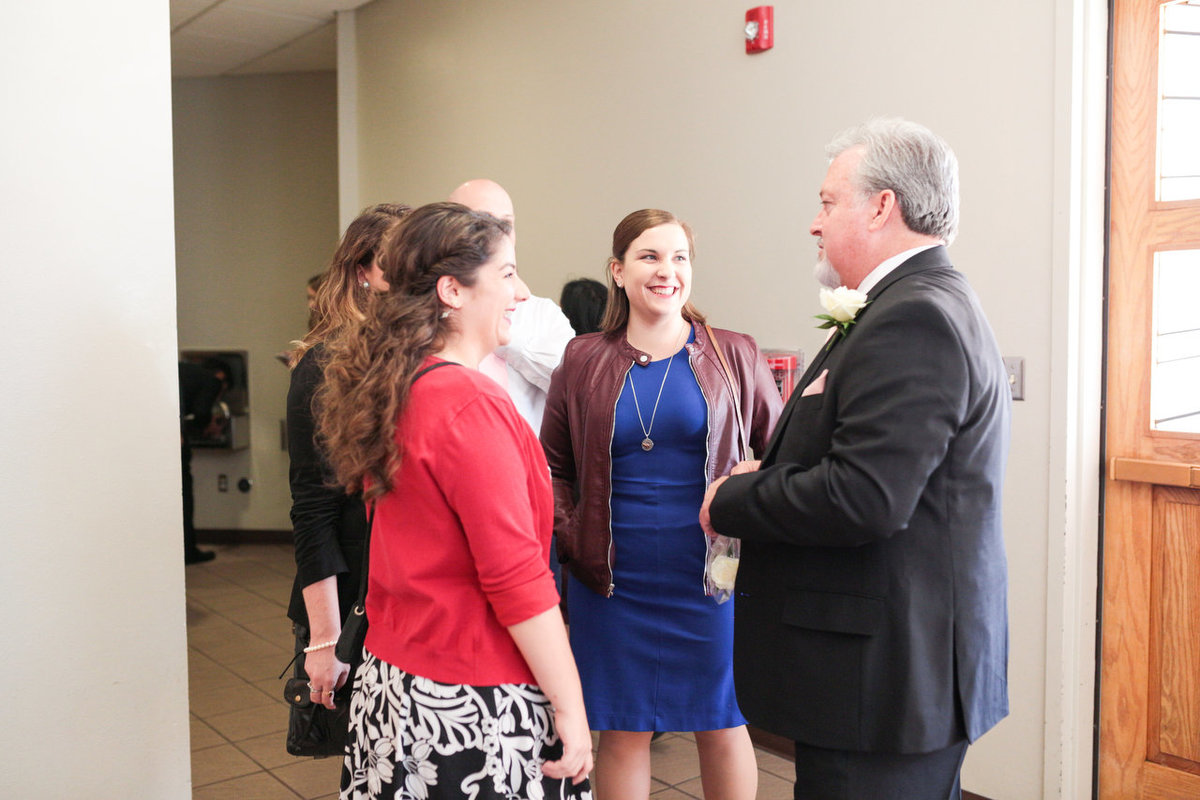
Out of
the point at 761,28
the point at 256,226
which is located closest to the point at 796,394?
the point at 761,28

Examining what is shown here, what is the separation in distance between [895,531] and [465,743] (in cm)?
69

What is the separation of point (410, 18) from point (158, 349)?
3671 mm

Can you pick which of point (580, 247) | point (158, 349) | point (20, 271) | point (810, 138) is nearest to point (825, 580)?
point (158, 349)

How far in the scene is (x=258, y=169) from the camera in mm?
6734

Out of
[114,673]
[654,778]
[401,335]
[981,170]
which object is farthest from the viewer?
[654,778]

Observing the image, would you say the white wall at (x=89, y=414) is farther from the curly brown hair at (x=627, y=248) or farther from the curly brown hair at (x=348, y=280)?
the curly brown hair at (x=627, y=248)

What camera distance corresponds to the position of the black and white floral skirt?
1.33 m

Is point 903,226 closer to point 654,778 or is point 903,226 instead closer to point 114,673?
point 114,673

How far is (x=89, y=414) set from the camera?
2.06 m

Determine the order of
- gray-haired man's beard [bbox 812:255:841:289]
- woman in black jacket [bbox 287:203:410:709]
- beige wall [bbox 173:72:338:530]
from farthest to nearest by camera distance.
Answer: beige wall [bbox 173:72:338:530]
woman in black jacket [bbox 287:203:410:709]
gray-haired man's beard [bbox 812:255:841:289]

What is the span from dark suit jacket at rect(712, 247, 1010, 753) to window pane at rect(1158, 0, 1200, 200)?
1271 millimetres

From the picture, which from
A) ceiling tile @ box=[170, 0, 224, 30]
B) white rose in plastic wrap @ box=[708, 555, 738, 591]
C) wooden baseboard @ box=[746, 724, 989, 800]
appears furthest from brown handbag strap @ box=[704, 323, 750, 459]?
ceiling tile @ box=[170, 0, 224, 30]

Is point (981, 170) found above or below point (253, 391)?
above

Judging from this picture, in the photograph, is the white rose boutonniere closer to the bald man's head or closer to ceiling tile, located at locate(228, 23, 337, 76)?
the bald man's head
